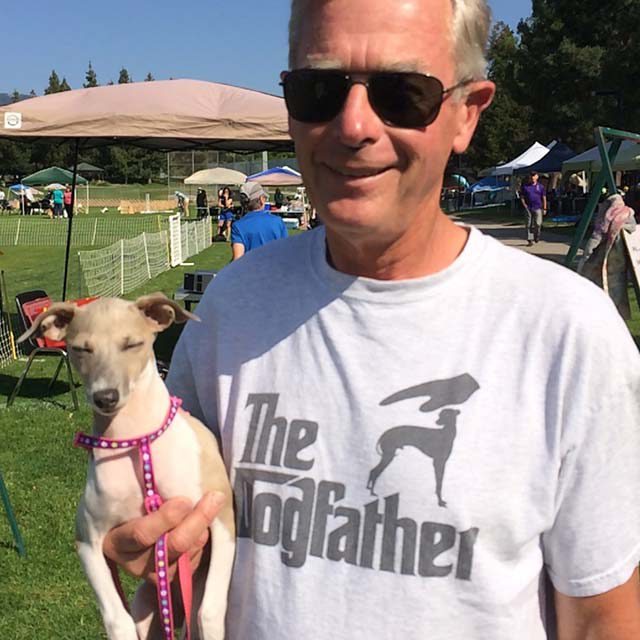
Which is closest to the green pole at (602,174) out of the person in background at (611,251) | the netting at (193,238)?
the person in background at (611,251)

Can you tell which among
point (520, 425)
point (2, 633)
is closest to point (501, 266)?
point (520, 425)

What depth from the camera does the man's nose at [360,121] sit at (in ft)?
4.90

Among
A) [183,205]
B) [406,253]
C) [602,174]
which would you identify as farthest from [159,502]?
[183,205]

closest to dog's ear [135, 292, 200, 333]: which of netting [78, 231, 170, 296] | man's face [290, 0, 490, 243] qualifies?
man's face [290, 0, 490, 243]

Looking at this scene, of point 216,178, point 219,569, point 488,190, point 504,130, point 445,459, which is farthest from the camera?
point 488,190

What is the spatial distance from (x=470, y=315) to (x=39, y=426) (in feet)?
23.5

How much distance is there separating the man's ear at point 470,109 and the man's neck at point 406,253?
17 centimetres

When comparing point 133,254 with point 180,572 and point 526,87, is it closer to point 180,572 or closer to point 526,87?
point 180,572

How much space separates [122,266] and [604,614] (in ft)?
50.9

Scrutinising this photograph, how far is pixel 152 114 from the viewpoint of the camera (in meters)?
11.4

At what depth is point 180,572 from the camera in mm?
1745

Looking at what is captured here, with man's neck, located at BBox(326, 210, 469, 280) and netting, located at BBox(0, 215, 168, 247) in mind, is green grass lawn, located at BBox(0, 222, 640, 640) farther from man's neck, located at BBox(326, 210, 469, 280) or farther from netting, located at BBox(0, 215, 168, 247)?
netting, located at BBox(0, 215, 168, 247)

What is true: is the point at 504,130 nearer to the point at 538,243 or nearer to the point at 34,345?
the point at 538,243

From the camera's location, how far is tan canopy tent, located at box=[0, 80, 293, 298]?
11094 mm
